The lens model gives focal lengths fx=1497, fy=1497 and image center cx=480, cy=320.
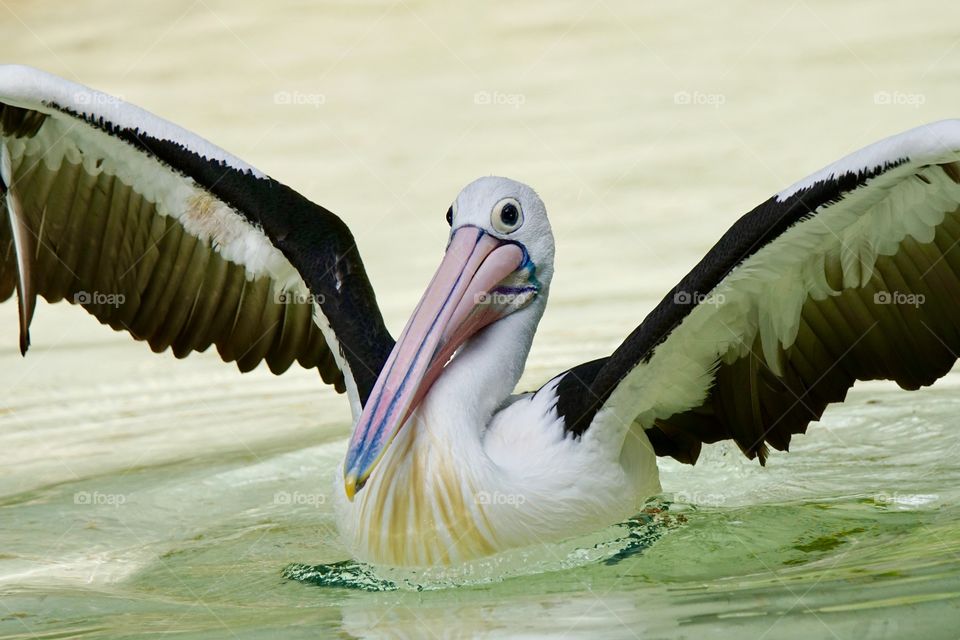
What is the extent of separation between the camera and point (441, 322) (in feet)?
16.5

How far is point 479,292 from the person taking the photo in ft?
16.8

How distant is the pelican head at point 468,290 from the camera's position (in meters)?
4.81

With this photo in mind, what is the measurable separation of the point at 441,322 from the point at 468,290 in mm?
166

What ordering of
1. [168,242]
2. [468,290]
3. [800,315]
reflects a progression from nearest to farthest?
[800,315] < [468,290] < [168,242]

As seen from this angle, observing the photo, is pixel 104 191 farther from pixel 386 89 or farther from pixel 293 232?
pixel 386 89

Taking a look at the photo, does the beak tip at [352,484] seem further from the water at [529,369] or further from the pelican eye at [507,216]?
the pelican eye at [507,216]

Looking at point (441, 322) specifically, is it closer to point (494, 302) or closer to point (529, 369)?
point (494, 302)

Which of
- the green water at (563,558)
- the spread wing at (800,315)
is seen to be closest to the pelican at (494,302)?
the spread wing at (800,315)

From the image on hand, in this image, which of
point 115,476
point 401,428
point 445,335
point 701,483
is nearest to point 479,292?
point 445,335

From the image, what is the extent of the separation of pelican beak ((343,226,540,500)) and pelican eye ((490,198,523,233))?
0.05 metres

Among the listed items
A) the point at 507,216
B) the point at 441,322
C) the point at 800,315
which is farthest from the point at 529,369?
the point at 800,315

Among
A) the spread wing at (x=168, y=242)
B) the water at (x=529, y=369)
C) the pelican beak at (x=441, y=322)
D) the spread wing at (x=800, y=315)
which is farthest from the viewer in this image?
the spread wing at (x=168, y=242)

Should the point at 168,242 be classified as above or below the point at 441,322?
above

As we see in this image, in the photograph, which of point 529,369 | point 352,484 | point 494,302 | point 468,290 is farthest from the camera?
point 529,369
